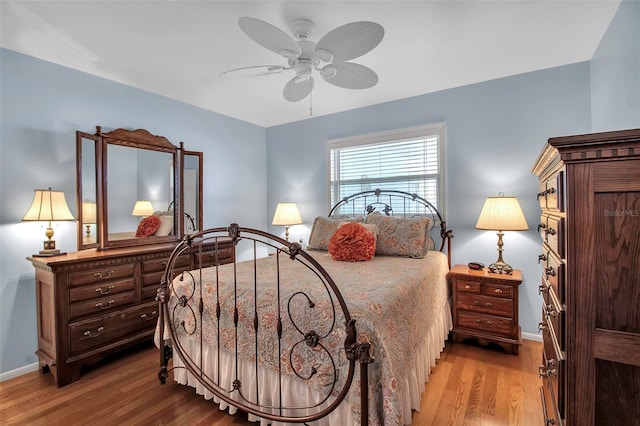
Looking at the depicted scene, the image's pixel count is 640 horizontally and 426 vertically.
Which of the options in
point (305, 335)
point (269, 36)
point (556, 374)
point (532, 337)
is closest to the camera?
point (556, 374)

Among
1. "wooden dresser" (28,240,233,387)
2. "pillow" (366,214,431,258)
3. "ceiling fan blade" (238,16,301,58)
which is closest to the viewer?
"ceiling fan blade" (238,16,301,58)

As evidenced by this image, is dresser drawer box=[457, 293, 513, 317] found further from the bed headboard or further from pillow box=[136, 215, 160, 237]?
pillow box=[136, 215, 160, 237]

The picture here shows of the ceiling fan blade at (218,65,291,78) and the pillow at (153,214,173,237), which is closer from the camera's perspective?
the ceiling fan blade at (218,65,291,78)

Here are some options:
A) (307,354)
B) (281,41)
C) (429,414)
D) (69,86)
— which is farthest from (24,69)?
(429,414)

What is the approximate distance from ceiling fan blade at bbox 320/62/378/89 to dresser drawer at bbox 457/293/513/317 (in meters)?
2.08

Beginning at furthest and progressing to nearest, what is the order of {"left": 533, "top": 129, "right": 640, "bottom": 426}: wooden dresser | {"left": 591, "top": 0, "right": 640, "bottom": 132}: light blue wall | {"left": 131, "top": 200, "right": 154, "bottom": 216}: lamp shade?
{"left": 131, "top": 200, "right": 154, "bottom": 216}: lamp shade, {"left": 591, "top": 0, "right": 640, "bottom": 132}: light blue wall, {"left": 533, "top": 129, "right": 640, "bottom": 426}: wooden dresser

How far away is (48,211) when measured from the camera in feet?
7.78

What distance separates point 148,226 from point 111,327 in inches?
40.8

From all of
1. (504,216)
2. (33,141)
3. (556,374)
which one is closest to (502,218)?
(504,216)

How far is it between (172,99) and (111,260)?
1.99 m

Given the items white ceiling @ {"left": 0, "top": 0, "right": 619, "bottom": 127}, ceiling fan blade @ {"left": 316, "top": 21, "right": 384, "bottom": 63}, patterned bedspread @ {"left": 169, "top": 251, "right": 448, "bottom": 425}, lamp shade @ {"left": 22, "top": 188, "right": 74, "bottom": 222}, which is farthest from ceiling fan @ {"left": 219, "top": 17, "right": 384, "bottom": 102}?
lamp shade @ {"left": 22, "top": 188, "right": 74, "bottom": 222}

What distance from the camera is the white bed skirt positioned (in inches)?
60.5

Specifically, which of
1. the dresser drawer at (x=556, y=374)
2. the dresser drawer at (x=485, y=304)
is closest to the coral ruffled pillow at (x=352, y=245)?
the dresser drawer at (x=485, y=304)

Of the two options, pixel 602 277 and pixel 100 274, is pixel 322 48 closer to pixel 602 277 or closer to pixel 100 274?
pixel 602 277
